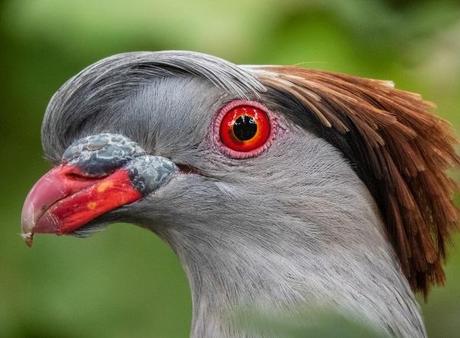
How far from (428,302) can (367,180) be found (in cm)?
75

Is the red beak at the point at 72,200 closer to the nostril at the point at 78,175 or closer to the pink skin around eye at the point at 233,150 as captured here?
the nostril at the point at 78,175

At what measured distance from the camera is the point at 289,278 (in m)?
3.23

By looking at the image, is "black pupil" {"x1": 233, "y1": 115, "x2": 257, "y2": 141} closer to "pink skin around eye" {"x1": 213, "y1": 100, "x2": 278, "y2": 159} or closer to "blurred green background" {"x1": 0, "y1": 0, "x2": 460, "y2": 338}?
"pink skin around eye" {"x1": 213, "y1": 100, "x2": 278, "y2": 159}

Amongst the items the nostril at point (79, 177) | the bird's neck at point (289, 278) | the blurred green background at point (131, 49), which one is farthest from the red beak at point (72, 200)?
the blurred green background at point (131, 49)

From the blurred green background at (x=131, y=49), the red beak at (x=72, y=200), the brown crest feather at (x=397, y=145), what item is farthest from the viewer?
the brown crest feather at (x=397, y=145)

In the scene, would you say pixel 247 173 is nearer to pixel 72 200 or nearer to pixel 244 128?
pixel 244 128

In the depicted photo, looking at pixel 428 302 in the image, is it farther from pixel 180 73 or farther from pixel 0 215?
pixel 0 215

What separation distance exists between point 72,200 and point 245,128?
23.5 inches

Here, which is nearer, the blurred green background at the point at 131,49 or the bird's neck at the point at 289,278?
the blurred green background at the point at 131,49

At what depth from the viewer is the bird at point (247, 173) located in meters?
3.22

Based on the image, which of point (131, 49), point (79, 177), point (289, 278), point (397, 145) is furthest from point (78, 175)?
point (131, 49)

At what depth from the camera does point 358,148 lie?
132 inches

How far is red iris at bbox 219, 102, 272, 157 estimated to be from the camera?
3291 mm

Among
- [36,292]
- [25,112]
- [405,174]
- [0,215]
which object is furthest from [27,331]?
[405,174]
